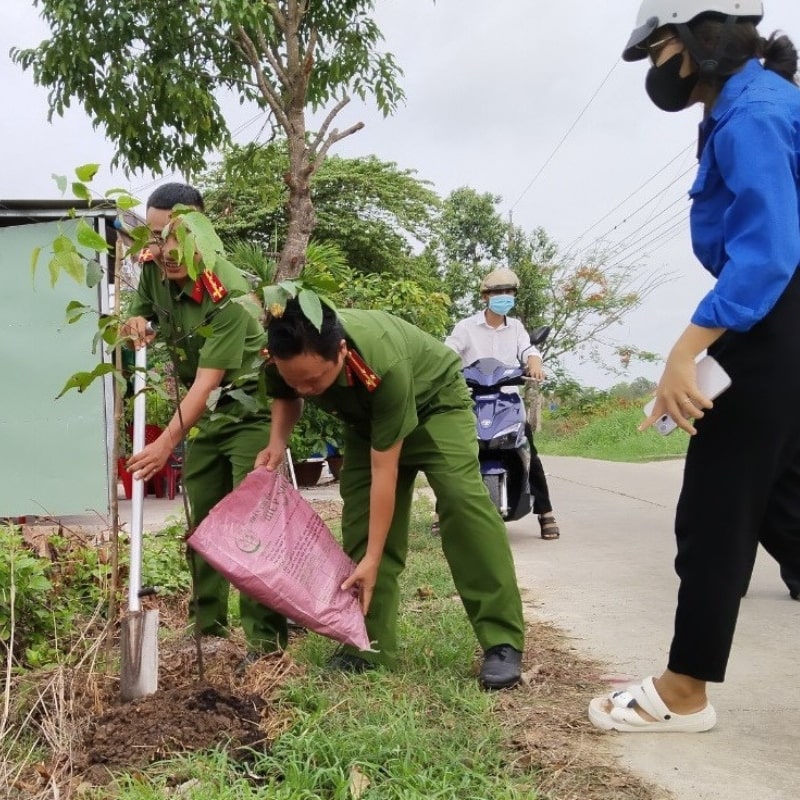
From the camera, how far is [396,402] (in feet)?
8.88

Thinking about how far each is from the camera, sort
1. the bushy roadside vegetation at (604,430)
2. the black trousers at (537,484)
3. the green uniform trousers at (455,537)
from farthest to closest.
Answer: the bushy roadside vegetation at (604,430) < the black trousers at (537,484) < the green uniform trousers at (455,537)

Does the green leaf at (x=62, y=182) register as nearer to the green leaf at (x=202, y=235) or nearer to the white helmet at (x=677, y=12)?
the green leaf at (x=202, y=235)

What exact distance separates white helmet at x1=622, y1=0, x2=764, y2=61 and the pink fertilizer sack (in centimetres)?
159

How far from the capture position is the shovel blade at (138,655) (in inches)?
100

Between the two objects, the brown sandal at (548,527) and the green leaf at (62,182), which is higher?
the green leaf at (62,182)

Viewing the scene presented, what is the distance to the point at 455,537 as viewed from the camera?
2984mm

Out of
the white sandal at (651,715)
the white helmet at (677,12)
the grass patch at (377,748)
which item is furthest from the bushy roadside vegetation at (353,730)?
the white helmet at (677,12)

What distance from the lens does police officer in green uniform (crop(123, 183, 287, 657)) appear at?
2850 mm

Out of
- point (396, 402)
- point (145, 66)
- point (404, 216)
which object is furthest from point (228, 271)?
point (404, 216)

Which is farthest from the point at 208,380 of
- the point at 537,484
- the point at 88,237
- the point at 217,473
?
the point at 537,484

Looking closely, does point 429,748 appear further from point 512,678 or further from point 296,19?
point 296,19

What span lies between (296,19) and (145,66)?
4.88ft

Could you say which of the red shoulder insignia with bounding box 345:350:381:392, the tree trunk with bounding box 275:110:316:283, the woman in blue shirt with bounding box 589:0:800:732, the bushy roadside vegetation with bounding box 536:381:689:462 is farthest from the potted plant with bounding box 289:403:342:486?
the woman in blue shirt with bounding box 589:0:800:732

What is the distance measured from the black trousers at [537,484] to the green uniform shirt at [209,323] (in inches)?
116
